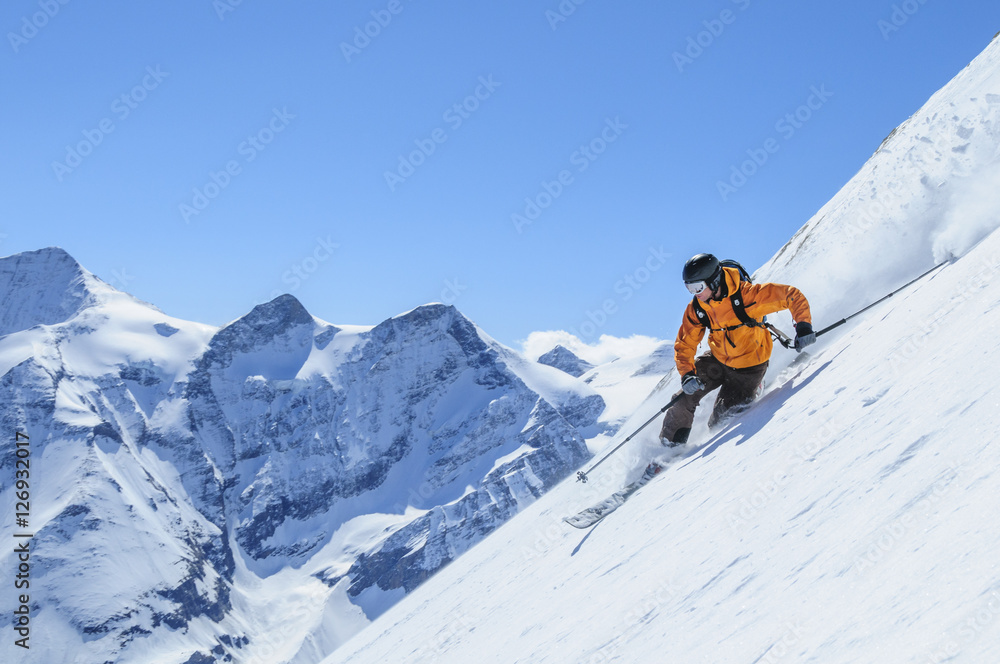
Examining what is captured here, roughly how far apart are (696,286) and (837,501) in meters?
4.20

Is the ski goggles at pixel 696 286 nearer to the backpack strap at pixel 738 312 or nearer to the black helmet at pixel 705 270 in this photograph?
the black helmet at pixel 705 270

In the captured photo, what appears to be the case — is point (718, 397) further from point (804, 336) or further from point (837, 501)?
point (837, 501)

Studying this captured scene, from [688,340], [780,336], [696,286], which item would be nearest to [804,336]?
[780,336]

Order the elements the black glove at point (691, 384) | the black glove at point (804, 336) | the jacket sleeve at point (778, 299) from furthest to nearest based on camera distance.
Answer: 1. the black glove at point (691, 384)
2. the jacket sleeve at point (778, 299)
3. the black glove at point (804, 336)

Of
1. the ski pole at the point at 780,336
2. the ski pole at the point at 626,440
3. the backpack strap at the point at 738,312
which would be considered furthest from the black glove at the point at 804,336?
the ski pole at the point at 626,440

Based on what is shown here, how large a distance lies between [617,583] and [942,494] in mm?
3000

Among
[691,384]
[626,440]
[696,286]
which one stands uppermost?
[696,286]

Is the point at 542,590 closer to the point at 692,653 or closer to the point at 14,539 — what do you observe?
the point at 692,653

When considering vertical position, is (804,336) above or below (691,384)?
below

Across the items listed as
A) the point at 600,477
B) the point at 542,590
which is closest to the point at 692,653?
the point at 542,590

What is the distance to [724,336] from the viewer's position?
8.52 m

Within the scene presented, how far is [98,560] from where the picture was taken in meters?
180

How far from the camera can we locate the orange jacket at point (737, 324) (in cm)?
809

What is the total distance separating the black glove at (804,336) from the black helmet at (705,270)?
3.36 feet
